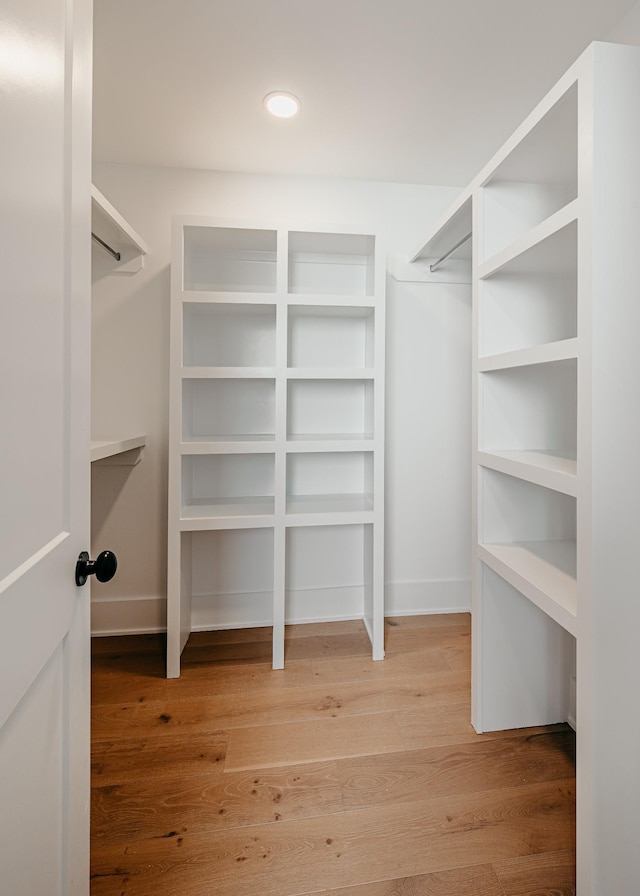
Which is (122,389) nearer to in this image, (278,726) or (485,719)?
(278,726)

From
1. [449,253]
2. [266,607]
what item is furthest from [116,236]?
[266,607]

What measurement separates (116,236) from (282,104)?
91 cm

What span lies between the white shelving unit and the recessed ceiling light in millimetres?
774

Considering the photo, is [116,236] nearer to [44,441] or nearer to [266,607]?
[44,441]

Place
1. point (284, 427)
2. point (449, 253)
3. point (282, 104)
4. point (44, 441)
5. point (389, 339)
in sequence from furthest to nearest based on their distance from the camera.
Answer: point (389, 339) < point (449, 253) < point (284, 427) < point (282, 104) < point (44, 441)

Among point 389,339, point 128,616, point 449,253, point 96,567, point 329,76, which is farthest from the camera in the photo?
point 389,339

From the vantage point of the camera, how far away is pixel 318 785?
134 cm

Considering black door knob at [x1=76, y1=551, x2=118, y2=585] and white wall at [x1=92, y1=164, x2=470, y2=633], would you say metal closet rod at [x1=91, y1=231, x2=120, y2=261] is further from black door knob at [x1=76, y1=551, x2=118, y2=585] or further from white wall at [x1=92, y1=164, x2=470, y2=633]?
black door knob at [x1=76, y1=551, x2=118, y2=585]

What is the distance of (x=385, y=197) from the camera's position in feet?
7.75

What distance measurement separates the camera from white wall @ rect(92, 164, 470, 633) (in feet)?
7.28

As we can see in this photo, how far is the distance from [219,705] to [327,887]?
78 centimetres

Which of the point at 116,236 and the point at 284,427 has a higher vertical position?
the point at 116,236

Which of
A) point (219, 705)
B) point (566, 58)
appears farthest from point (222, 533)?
point (566, 58)

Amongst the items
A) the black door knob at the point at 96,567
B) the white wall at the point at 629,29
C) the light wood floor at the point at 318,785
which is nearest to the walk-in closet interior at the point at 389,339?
the white wall at the point at 629,29
